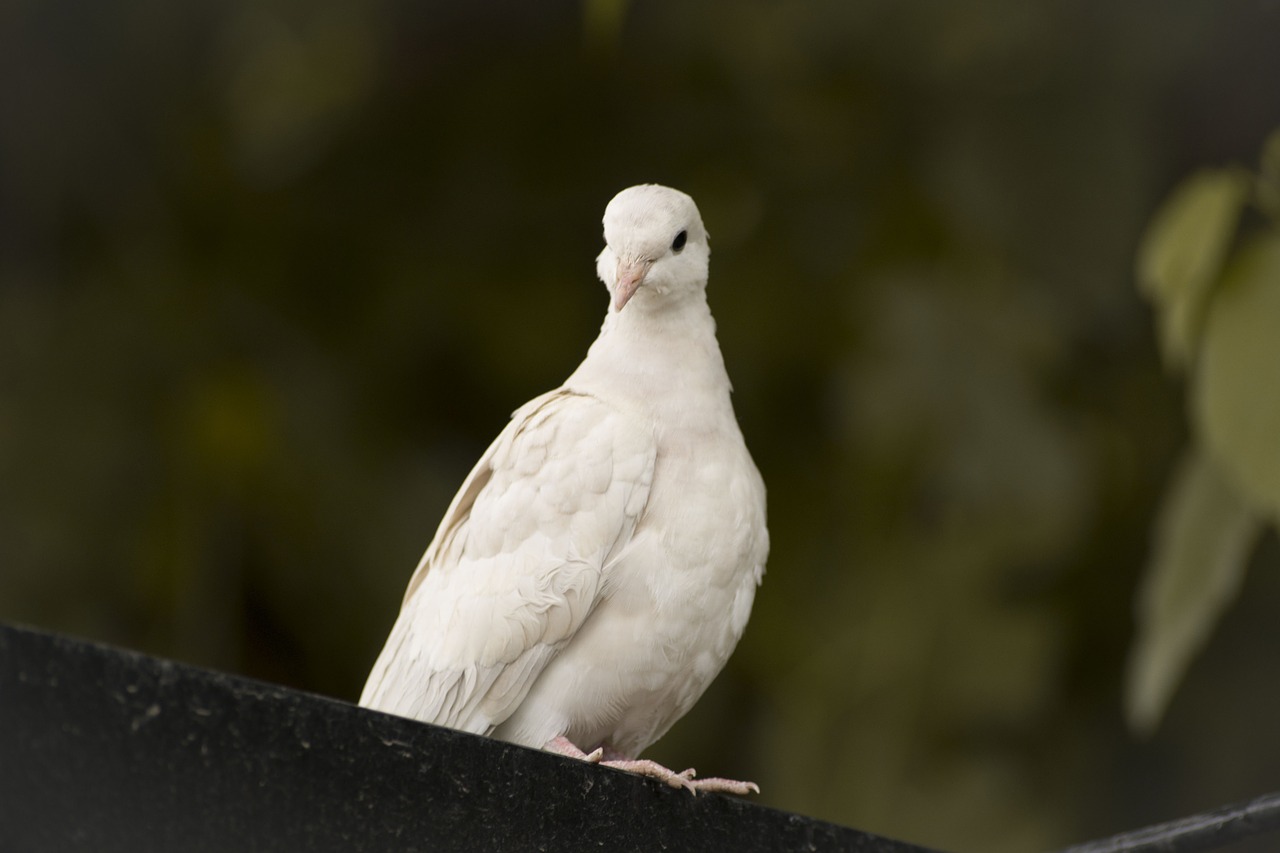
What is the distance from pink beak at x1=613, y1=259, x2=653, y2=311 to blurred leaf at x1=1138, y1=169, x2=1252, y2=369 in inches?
34.7

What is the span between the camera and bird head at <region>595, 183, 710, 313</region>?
112 centimetres

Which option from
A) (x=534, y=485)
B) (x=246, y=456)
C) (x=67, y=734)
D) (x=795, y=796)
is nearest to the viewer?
(x=67, y=734)

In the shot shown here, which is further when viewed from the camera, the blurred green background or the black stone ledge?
the blurred green background

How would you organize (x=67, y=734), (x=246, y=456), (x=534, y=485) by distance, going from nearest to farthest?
(x=67, y=734), (x=534, y=485), (x=246, y=456)

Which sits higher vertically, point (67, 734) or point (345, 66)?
point (67, 734)

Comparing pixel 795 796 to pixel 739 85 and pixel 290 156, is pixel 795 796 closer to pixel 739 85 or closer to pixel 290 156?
pixel 739 85

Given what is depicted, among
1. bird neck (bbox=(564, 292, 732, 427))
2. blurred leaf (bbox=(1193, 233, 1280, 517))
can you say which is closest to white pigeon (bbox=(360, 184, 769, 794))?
bird neck (bbox=(564, 292, 732, 427))

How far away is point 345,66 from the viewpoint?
285cm

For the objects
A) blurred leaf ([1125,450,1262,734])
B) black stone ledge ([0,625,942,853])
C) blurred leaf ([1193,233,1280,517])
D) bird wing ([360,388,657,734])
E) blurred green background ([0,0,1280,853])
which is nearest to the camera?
black stone ledge ([0,625,942,853])

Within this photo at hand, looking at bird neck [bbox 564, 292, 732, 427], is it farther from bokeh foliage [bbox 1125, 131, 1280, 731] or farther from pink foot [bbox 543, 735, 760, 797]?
bokeh foliage [bbox 1125, 131, 1280, 731]

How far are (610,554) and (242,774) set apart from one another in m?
0.42

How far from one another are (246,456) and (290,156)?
22.1 inches

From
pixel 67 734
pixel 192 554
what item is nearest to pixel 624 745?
pixel 67 734

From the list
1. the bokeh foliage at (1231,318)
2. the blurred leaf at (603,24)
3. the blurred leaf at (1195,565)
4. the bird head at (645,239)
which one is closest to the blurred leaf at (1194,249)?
the bokeh foliage at (1231,318)
